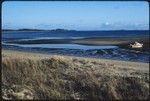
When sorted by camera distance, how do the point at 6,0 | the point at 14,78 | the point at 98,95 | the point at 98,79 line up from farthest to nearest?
the point at 98,79 → the point at 14,78 → the point at 98,95 → the point at 6,0

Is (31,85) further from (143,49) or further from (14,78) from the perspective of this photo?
(143,49)

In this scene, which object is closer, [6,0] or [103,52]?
[6,0]

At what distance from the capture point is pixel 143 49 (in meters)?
19.5

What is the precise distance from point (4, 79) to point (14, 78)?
20 cm

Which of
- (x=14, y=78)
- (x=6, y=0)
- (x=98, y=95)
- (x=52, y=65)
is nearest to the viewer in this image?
(x=6, y=0)

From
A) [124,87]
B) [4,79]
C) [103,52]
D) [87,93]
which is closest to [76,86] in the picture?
[87,93]

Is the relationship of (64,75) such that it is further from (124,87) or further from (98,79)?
(124,87)

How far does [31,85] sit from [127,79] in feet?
6.29

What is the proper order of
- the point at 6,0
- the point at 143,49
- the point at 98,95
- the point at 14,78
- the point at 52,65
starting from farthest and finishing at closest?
1. the point at 143,49
2. the point at 52,65
3. the point at 14,78
4. the point at 98,95
5. the point at 6,0

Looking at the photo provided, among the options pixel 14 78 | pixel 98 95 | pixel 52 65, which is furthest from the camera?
pixel 52 65

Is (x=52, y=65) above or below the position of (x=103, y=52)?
above

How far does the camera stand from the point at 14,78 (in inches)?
251

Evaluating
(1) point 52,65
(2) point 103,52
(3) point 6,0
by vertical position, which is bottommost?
(2) point 103,52

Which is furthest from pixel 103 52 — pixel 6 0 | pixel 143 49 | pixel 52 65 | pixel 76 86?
pixel 6 0
